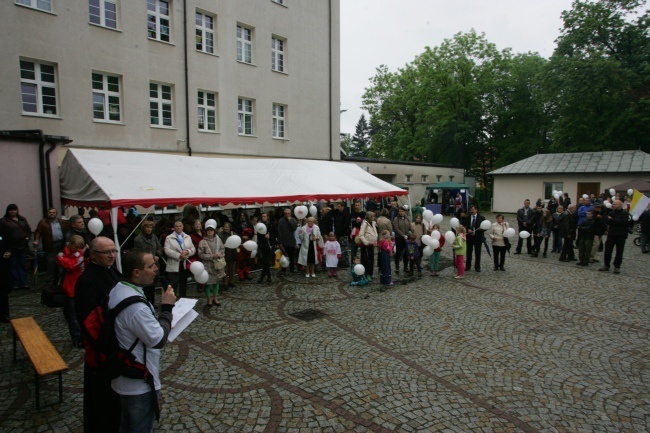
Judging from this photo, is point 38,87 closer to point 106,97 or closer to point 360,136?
point 106,97

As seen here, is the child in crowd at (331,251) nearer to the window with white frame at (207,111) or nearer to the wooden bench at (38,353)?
the wooden bench at (38,353)

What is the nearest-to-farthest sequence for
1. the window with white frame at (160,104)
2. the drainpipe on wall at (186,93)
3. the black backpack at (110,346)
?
1. the black backpack at (110,346)
2. the window with white frame at (160,104)
3. the drainpipe on wall at (186,93)

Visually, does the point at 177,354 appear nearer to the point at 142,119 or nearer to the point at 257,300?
the point at 257,300

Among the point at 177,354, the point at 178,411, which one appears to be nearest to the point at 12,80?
the point at 177,354

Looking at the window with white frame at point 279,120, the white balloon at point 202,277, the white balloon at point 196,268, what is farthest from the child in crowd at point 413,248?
the window with white frame at point 279,120

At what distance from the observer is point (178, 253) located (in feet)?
25.4

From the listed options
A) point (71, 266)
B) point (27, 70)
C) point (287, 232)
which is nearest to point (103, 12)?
point (27, 70)

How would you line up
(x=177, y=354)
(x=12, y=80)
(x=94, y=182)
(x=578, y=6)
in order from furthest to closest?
(x=578, y=6), (x=12, y=80), (x=94, y=182), (x=177, y=354)

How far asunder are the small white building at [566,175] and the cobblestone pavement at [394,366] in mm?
21690

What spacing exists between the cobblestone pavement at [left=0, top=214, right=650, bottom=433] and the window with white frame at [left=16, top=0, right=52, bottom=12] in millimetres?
9712

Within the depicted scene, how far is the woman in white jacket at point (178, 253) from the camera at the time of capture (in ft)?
25.4

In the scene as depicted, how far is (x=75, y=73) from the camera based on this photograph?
44.8 feet

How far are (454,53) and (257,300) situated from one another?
3925 centimetres

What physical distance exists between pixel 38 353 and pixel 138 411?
2.60 meters
